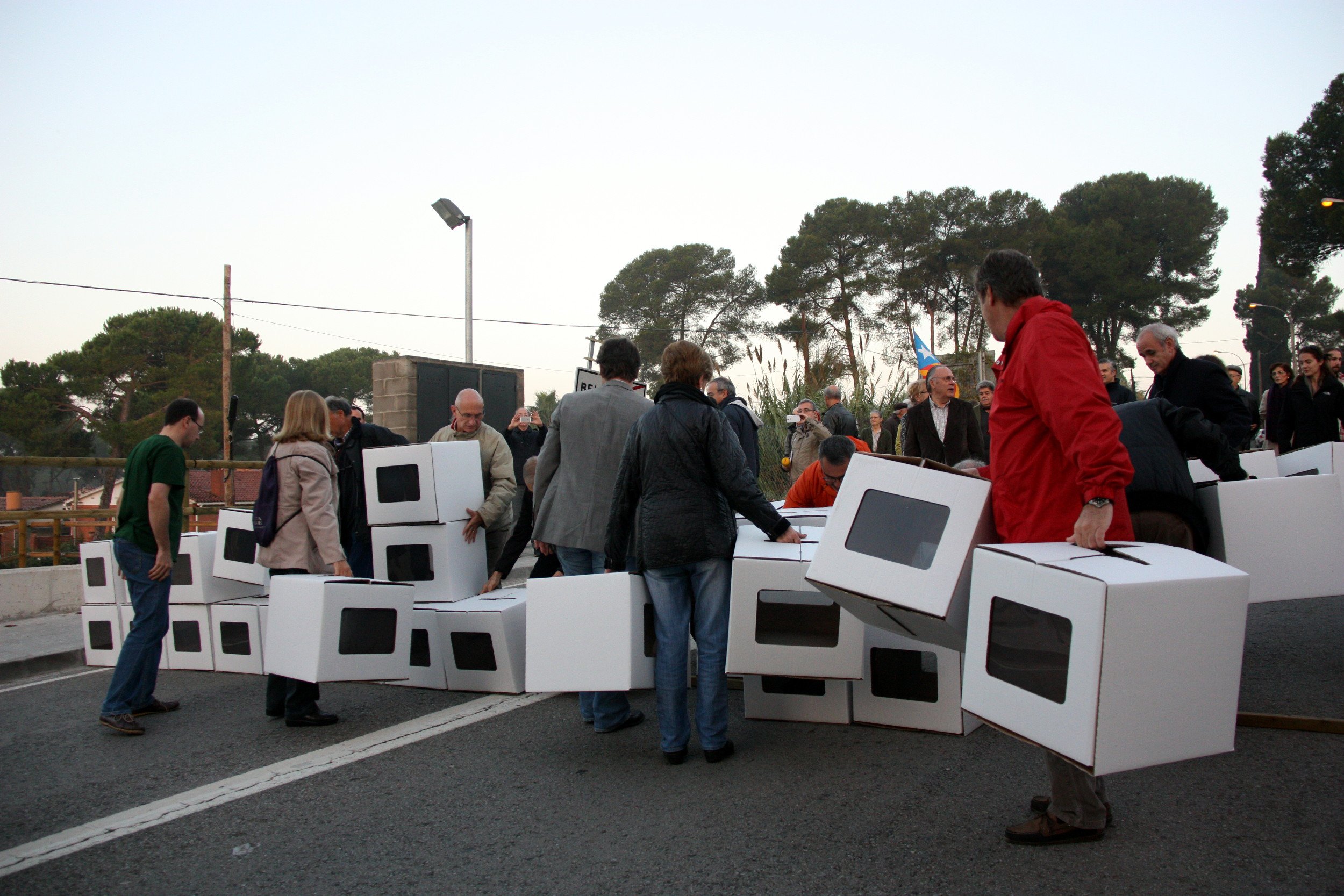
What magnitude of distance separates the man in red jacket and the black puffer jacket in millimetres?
1118

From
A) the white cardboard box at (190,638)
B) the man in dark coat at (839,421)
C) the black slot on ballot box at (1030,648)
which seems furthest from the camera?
the man in dark coat at (839,421)

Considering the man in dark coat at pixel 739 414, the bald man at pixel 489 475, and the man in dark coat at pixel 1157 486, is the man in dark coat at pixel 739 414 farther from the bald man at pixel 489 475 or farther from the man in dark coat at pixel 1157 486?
the man in dark coat at pixel 1157 486

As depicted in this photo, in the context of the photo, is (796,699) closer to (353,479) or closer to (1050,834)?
(1050,834)

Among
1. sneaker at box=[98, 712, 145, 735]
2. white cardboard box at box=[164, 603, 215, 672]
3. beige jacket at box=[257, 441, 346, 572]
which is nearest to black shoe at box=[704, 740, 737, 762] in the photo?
beige jacket at box=[257, 441, 346, 572]

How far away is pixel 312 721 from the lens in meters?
4.27

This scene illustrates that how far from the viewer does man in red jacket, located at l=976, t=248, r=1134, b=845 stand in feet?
7.81

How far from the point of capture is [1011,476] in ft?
8.59

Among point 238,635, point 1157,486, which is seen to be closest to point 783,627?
point 1157,486

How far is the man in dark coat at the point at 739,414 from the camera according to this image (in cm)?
734

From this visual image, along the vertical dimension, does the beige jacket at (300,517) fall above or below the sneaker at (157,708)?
above

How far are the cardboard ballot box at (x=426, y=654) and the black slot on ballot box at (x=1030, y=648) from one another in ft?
10.6

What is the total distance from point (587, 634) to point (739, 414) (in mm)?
3938

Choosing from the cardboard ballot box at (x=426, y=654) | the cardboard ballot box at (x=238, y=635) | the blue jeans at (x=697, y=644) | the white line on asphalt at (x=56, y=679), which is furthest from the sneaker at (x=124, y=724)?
the blue jeans at (x=697, y=644)

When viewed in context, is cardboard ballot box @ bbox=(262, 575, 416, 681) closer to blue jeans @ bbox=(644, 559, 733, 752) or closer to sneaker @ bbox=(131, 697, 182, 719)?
sneaker @ bbox=(131, 697, 182, 719)
